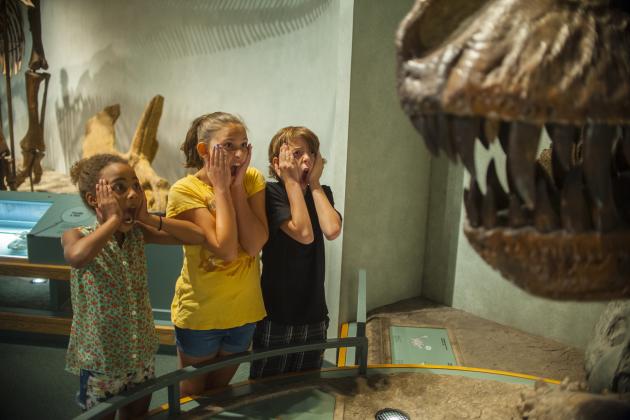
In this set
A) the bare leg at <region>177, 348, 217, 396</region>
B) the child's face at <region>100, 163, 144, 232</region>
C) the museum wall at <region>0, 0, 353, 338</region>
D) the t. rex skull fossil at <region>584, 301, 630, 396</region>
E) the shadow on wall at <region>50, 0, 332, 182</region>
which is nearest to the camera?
the t. rex skull fossil at <region>584, 301, 630, 396</region>

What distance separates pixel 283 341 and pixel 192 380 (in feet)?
1.13

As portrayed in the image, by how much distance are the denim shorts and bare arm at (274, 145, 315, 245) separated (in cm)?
36

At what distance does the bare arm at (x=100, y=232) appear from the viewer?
1.38 metres

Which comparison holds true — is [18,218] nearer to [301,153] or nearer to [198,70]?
[198,70]

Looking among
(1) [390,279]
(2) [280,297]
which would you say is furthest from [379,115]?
(2) [280,297]

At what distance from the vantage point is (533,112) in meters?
0.66

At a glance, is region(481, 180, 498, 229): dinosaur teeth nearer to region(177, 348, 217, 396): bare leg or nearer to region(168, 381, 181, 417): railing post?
region(168, 381, 181, 417): railing post

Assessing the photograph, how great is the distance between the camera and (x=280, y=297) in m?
1.90

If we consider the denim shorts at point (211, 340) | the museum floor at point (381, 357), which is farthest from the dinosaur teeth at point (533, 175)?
the museum floor at point (381, 357)

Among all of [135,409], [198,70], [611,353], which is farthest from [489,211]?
[198,70]

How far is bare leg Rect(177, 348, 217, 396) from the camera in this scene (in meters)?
1.78

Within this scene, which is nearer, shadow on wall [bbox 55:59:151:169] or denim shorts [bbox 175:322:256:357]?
denim shorts [bbox 175:322:256:357]

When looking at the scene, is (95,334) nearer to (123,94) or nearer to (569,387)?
(569,387)

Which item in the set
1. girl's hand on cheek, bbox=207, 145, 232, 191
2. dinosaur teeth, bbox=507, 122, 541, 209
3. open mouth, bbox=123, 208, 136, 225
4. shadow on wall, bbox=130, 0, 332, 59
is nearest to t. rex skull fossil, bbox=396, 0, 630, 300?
dinosaur teeth, bbox=507, 122, 541, 209
